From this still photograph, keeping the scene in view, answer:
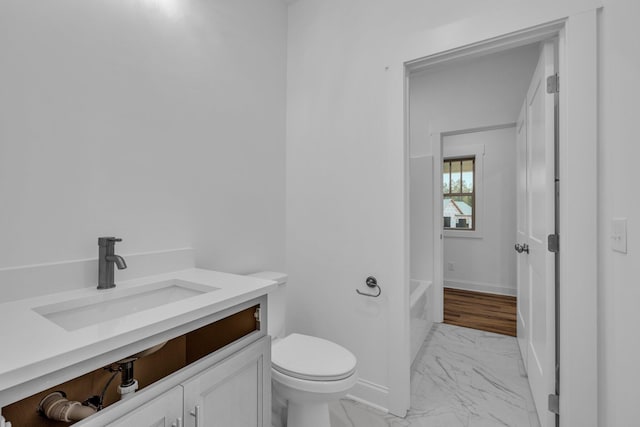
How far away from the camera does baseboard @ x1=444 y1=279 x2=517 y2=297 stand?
4.11 metres

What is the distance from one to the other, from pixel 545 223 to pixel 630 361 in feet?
2.24

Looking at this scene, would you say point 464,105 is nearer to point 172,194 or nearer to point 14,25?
point 172,194

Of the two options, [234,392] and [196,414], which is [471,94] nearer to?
[234,392]

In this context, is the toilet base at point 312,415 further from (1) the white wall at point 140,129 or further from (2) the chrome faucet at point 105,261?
(2) the chrome faucet at point 105,261

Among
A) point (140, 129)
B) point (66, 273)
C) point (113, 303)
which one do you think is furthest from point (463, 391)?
point (140, 129)

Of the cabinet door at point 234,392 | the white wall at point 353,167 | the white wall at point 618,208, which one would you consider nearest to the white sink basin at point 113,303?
the cabinet door at point 234,392

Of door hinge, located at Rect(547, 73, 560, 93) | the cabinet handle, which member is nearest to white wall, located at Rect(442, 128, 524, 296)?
door hinge, located at Rect(547, 73, 560, 93)

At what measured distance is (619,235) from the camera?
3.54 feet

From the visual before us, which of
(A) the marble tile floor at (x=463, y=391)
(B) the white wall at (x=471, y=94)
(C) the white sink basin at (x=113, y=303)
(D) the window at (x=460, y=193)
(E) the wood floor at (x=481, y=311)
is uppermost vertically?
(B) the white wall at (x=471, y=94)

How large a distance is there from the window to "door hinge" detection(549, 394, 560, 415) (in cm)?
326

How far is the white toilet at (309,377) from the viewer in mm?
1341

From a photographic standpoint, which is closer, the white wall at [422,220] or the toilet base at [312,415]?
the toilet base at [312,415]

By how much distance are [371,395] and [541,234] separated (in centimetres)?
131

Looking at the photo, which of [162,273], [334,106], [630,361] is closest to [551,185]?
[630,361]
